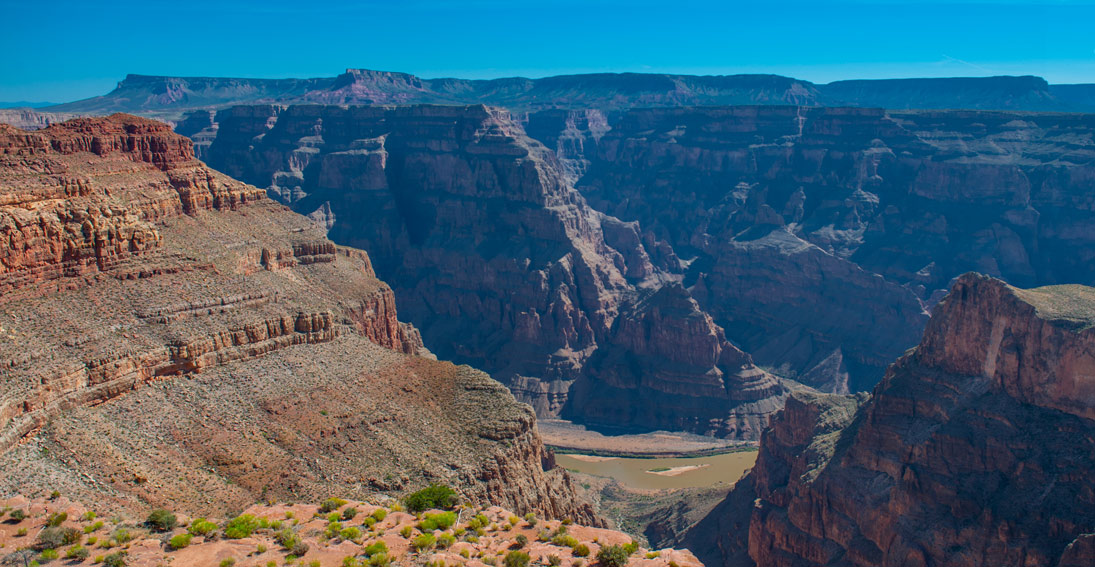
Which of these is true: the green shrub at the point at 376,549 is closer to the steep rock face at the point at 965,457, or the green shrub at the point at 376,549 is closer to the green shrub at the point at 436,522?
the green shrub at the point at 436,522

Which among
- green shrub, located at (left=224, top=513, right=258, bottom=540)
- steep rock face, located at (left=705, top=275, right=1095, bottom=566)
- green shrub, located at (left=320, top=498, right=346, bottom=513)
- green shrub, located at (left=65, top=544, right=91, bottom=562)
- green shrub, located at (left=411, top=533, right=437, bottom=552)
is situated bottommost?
steep rock face, located at (left=705, top=275, right=1095, bottom=566)

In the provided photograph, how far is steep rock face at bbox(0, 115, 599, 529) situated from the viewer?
4384cm

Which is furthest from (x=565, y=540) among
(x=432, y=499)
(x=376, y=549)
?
(x=432, y=499)

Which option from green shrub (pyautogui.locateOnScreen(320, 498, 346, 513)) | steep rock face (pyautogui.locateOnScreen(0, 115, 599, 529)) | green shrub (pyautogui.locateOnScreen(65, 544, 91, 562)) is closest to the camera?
green shrub (pyautogui.locateOnScreen(65, 544, 91, 562))

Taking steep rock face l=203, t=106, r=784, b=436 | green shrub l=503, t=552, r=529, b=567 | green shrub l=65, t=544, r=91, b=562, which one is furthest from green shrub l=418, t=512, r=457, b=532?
steep rock face l=203, t=106, r=784, b=436

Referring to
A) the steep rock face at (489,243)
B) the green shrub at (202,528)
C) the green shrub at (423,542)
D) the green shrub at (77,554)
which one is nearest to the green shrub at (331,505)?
the green shrub at (202,528)

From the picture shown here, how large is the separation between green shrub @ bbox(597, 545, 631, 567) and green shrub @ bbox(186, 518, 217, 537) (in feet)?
49.5

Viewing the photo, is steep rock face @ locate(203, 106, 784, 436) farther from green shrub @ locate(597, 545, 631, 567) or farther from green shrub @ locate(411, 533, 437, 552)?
green shrub @ locate(411, 533, 437, 552)

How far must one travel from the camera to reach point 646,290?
15238 cm

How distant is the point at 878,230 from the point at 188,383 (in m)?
136

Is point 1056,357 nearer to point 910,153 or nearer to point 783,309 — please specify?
point 783,309

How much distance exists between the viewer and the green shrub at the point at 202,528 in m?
35.8

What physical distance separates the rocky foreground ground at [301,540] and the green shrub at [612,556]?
0.94ft

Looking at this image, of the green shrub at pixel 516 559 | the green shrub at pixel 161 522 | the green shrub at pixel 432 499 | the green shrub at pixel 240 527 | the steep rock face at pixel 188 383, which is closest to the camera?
the green shrub at pixel 516 559
